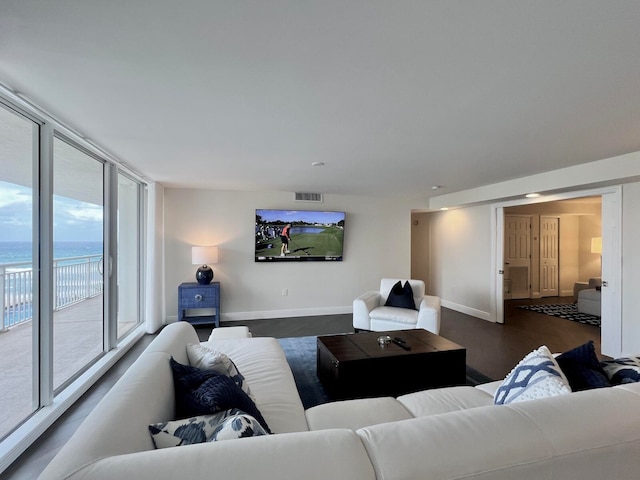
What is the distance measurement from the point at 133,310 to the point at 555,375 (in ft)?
16.9

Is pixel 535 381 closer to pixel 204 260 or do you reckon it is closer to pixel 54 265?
pixel 204 260

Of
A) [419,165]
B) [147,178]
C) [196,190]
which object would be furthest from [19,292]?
[419,165]

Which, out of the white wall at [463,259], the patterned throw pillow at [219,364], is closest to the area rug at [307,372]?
the patterned throw pillow at [219,364]

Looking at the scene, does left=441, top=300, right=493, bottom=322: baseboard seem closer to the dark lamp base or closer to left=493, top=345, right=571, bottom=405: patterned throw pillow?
left=493, top=345, right=571, bottom=405: patterned throw pillow

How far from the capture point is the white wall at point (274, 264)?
16.5 feet

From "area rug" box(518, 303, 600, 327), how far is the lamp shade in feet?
20.2

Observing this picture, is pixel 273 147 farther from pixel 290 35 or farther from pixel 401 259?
pixel 401 259

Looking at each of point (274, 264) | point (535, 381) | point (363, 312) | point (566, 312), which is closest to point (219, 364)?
point (535, 381)

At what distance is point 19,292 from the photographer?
393 cm

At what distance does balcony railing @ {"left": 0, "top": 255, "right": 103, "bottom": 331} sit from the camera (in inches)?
144

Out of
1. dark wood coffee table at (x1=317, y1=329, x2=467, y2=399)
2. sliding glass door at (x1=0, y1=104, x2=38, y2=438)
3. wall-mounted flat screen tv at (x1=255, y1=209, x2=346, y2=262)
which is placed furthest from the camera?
wall-mounted flat screen tv at (x1=255, y1=209, x2=346, y2=262)

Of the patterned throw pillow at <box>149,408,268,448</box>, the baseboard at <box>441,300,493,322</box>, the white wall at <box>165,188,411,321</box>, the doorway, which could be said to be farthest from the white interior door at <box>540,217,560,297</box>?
the patterned throw pillow at <box>149,408,268,448</box>

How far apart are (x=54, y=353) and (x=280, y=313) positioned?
3.04 metres

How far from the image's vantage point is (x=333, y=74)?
1.65 metres
